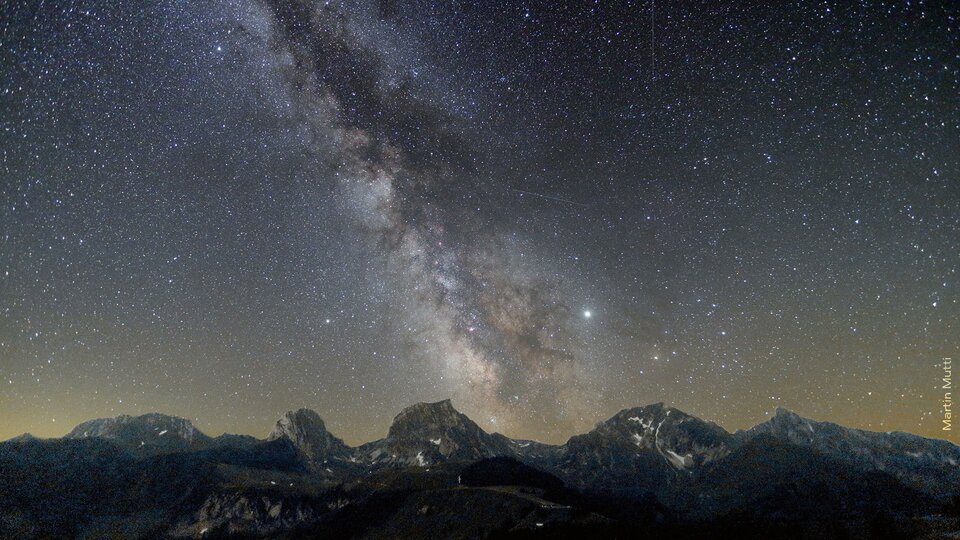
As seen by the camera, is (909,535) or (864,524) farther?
(864,524)

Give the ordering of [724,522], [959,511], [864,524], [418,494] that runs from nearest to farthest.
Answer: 1. [959,511]
2. [864,524]
3. [724,522]
4. [418,494]

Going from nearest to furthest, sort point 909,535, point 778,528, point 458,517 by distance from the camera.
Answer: point 909,535
point 778,528
point 458,517

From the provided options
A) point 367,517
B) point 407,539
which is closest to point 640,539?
point 407,539

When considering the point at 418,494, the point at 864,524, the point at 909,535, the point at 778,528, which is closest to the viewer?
the point at 909,535

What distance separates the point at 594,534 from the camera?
112 m

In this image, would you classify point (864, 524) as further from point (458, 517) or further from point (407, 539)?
point (407, 539)

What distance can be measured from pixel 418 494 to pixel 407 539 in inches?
1440

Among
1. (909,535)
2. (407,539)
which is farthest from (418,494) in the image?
(909,535)

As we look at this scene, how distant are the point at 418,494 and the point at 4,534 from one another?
582 ft

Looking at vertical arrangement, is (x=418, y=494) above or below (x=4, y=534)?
above

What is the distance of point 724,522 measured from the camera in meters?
137

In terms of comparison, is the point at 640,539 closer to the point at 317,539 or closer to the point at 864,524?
the point at 864,524

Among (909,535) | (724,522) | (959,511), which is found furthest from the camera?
(724,522)

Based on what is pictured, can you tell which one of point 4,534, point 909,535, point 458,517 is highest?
point 909,535
